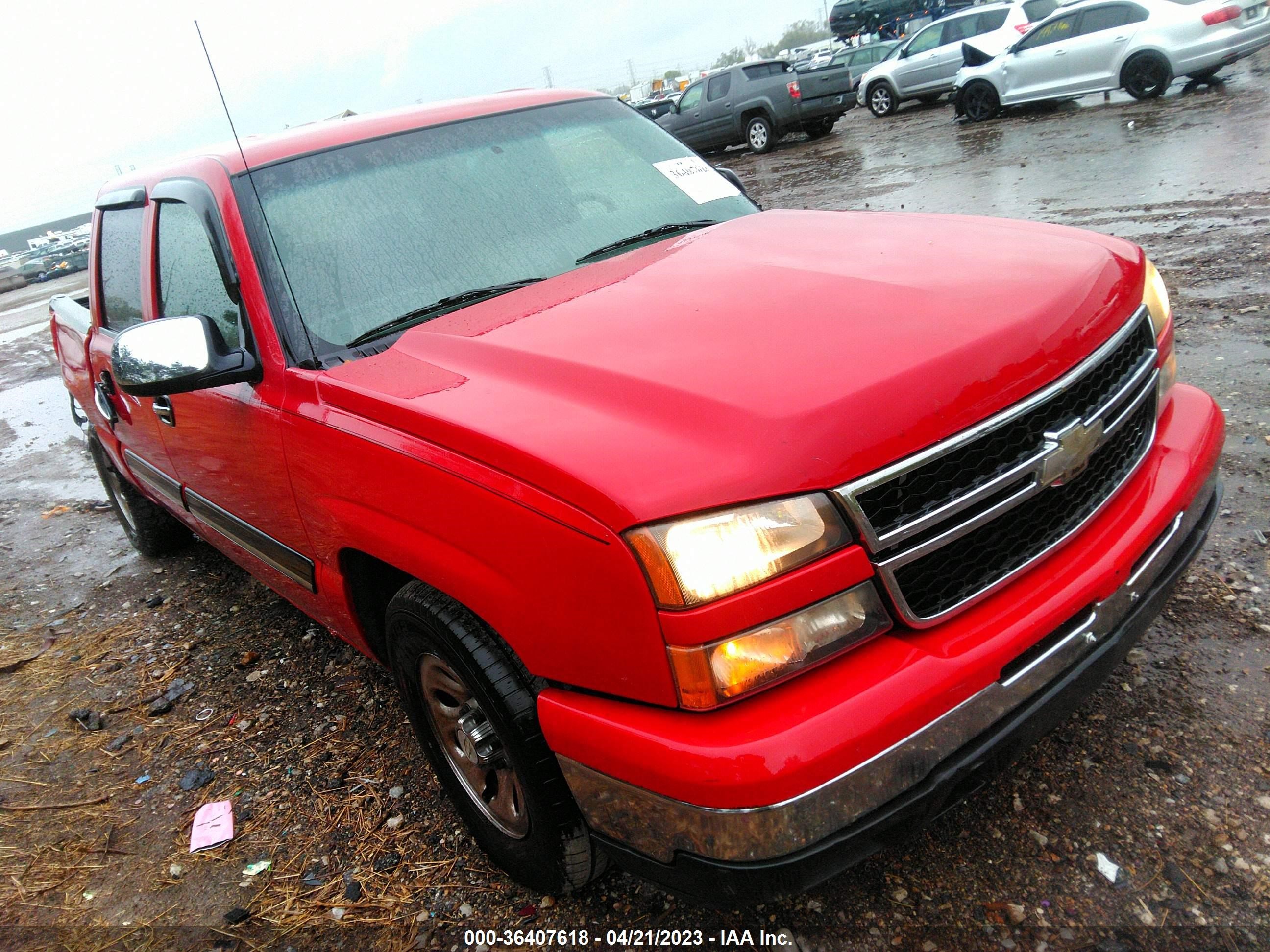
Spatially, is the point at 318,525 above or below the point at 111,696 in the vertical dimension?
above

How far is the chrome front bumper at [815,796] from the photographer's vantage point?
1.49m

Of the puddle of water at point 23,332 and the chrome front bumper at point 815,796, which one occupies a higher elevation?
the chrome front bumper at point 815,796

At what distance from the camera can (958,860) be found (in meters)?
2.11

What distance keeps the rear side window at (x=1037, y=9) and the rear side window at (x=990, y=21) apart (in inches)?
13.7

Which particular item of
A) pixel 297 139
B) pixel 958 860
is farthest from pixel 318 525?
pixel 958 860

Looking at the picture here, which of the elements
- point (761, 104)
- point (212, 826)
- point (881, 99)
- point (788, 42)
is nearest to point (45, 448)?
point (212, 826)

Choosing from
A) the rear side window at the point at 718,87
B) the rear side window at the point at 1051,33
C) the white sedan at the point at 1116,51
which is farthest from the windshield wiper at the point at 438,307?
the rear side window at the point at 718,87

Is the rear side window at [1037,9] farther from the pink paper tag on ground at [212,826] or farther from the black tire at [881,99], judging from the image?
the pink paper tag on ground at [212,826]

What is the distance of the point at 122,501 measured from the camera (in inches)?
193

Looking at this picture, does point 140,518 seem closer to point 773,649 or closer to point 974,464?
point 773,649

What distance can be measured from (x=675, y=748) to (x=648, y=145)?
2.40 m

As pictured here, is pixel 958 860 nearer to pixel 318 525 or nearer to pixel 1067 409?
pixel 1067 409

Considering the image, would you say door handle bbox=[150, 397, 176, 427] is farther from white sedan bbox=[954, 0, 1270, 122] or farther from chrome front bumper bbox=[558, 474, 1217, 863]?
white sedan bbox=[954, 0, 1270, 122]

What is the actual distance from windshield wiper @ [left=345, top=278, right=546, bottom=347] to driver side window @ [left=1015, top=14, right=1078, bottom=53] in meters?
14.2
